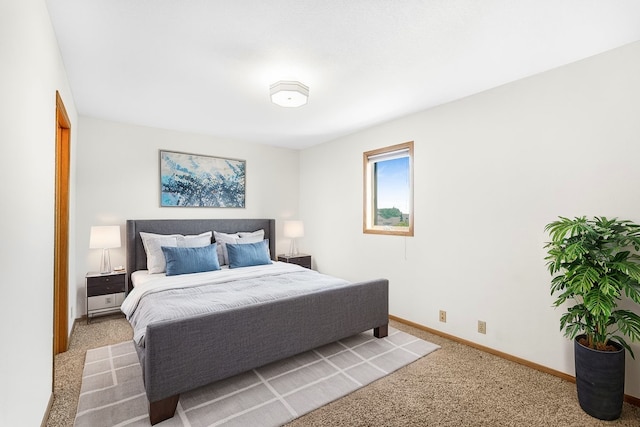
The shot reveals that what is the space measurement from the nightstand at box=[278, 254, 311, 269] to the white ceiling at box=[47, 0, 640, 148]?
7.98 feet

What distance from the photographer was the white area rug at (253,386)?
1974 mm

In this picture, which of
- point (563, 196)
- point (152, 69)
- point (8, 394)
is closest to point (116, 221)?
point (152, 69)

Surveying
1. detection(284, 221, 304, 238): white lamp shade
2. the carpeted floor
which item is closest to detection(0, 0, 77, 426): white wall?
the carpeted floor

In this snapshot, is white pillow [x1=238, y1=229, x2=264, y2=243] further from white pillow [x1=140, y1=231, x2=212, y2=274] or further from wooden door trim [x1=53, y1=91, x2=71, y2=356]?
wooden door trim [x1=53, y1=91, x2=71, y2=356]

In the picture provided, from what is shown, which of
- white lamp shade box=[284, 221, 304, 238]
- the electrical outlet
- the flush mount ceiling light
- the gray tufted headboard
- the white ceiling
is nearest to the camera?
the white ceiling

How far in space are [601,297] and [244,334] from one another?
2421 mm

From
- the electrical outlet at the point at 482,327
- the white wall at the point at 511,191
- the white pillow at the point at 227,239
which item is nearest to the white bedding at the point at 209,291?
the white pillow at the point at 227,239

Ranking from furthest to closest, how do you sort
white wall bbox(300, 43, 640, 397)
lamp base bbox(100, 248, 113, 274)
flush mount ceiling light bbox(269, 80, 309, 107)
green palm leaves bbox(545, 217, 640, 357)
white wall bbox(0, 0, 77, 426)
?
lamp base bbox(100, 248, 113, 274) < flush mount ceiling light bbox(269, 80, 309, 107) < white wall bbox(300, 43, 640, 397) < green palm leaves bbox(545, 217, 640, 357) < white wall bbox(0, 0, 77, 426)

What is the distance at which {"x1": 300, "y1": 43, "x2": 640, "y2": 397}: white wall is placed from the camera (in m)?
2.25

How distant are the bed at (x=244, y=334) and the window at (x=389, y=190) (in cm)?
102

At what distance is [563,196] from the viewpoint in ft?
8.11

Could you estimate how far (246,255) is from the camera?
399 cm

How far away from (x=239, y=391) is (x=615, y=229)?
287 cm

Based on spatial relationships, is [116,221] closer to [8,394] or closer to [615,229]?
[8,394]
